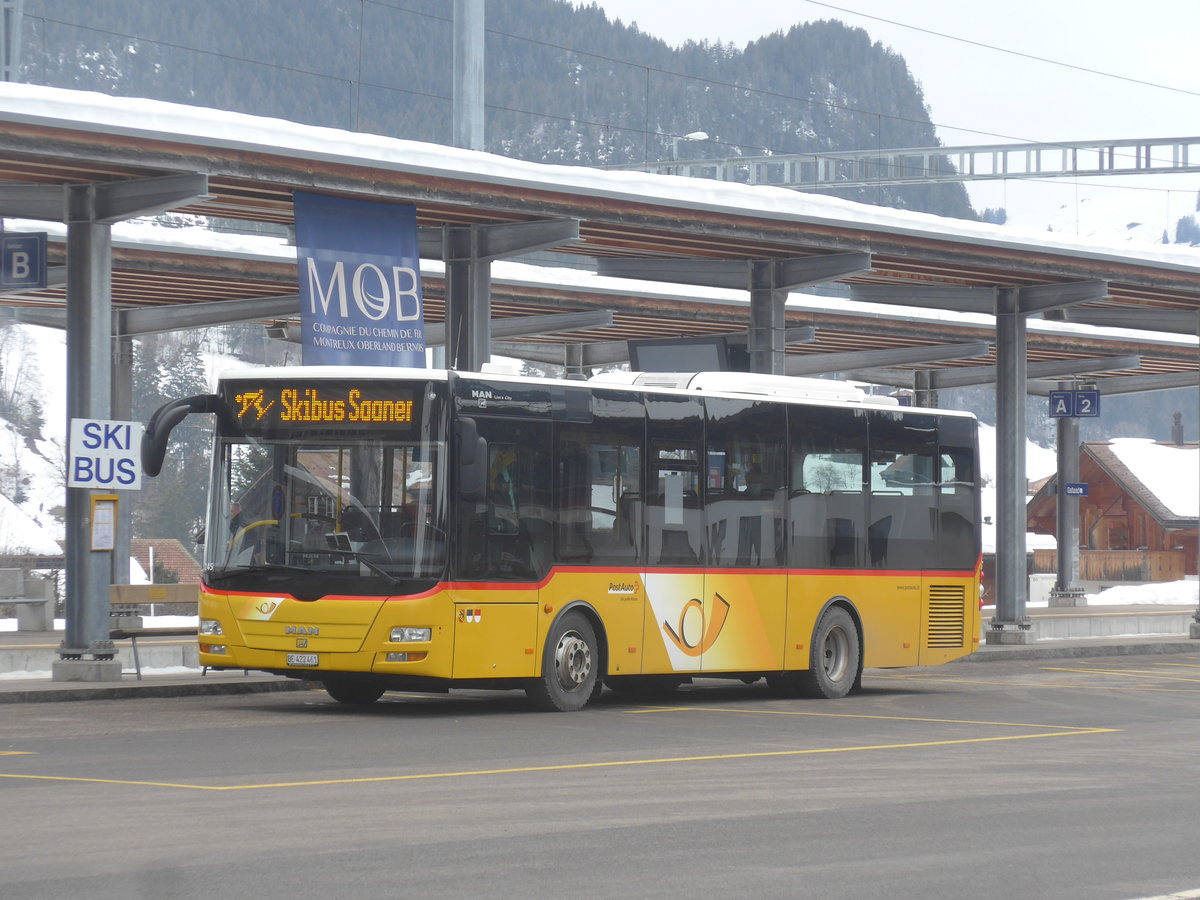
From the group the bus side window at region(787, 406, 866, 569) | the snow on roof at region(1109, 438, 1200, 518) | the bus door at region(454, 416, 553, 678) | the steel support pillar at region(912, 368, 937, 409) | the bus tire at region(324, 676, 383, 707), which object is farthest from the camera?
the snow on roof at region(1109, 438, 1200, 518)

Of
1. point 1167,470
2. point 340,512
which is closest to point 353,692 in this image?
point 340,512

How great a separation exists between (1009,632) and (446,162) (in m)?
13.9

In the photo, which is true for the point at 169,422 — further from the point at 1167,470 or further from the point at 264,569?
the point at 1167,470

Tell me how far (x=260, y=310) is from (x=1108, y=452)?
6358cm

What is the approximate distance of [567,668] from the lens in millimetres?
17469

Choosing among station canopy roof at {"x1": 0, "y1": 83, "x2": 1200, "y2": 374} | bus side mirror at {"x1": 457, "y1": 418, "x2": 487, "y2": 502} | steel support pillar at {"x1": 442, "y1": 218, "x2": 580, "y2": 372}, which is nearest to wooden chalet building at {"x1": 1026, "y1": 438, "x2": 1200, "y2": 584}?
station canopy roof at {"x1": 0, "y1": 83, "x2": 1200, "y2": 374}

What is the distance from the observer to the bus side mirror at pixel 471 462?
648 inches

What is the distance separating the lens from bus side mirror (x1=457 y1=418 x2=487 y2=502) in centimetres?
1647

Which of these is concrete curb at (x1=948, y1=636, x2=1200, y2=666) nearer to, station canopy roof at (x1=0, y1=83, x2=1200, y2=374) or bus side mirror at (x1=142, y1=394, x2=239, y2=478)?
station canopy roof at (x1=0, y1=83, x2=1200, y2=374)

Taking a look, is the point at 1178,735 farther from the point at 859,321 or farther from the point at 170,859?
the point at 859,321

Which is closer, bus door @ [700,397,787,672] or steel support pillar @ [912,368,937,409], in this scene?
bus door @ [700,397,787,672]

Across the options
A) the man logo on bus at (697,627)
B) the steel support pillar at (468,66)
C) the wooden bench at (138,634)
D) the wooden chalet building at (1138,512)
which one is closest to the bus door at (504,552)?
the man logo on bus at (697,627)

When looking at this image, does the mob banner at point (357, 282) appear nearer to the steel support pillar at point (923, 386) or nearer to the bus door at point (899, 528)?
the bus door at point (899, 528)

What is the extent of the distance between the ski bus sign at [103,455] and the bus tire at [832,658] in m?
6.91
